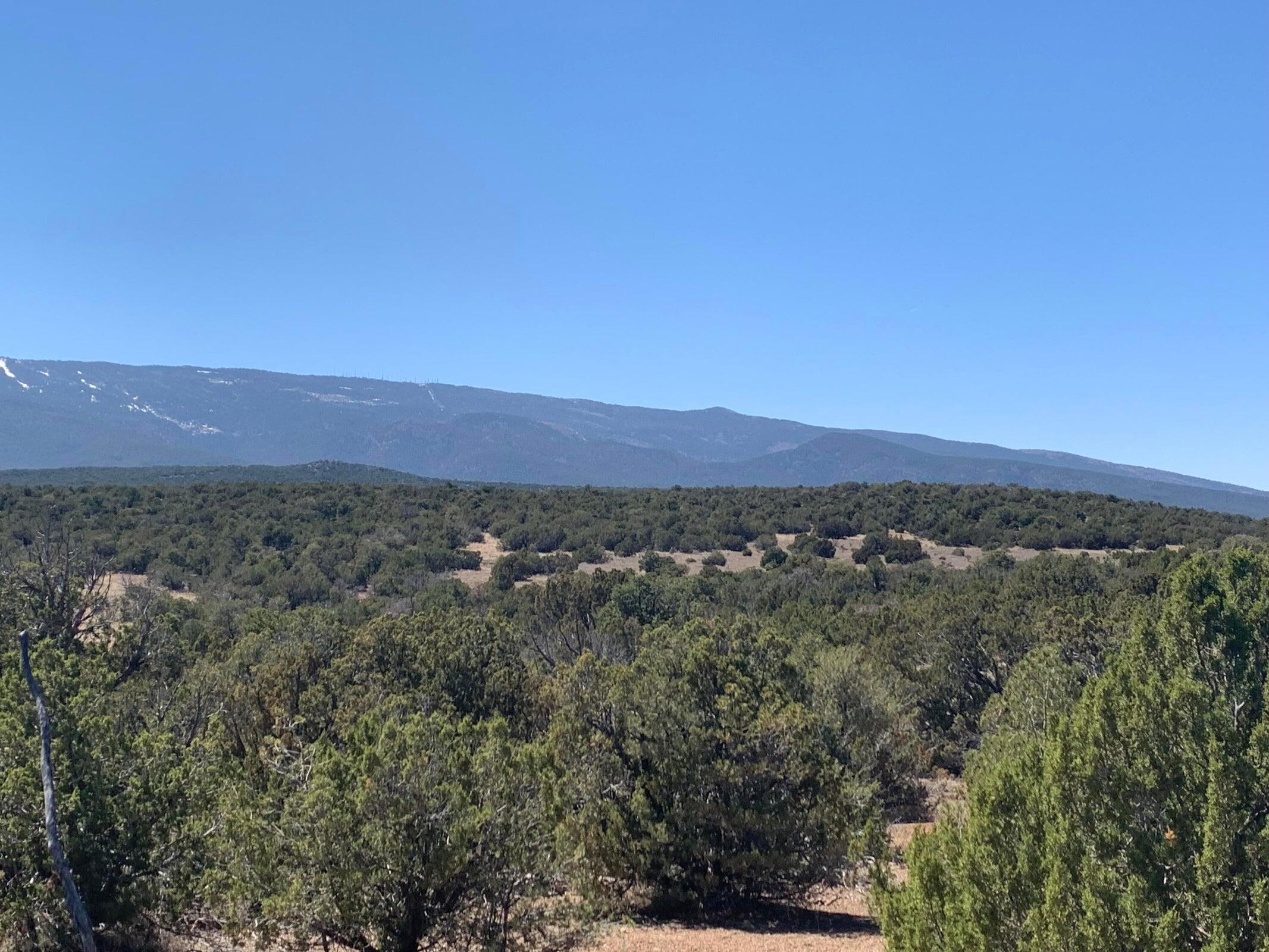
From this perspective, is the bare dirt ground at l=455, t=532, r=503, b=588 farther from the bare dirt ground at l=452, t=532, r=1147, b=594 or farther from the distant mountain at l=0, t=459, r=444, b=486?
the distant mountain at l=0, t=459, r=444, b=486

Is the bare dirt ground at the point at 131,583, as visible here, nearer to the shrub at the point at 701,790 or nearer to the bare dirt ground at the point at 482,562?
the bare dirt ground at the point at 482,562

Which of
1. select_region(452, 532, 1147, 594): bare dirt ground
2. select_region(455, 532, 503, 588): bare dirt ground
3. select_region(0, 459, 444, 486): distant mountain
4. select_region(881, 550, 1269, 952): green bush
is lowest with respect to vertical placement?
select_region(0, 459, 444, 486): distant mountain

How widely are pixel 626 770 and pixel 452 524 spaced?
5109 cm

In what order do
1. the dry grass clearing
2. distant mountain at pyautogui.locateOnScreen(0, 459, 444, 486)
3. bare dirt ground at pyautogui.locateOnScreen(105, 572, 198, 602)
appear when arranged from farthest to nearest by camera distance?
1. distant mountain at pyautogui.locateOnScreen(0, 459, 444, 486)
2. the dry grass clearing
3. bare dirt ground at pyautogui.locateOnScreen(105, 572, 198, 602)

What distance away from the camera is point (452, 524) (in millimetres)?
65000

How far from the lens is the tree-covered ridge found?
50719 mm

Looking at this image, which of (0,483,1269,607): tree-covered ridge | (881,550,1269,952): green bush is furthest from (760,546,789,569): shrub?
(881,550,1269,952): green bush

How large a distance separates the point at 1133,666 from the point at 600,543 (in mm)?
51527

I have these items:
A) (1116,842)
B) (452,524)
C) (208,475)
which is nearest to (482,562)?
(452,524)

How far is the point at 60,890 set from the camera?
33.8 ft

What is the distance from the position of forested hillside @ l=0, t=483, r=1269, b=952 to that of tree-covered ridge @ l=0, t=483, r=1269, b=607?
726 inches

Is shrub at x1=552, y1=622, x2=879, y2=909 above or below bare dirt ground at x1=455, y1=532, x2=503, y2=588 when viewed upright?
above

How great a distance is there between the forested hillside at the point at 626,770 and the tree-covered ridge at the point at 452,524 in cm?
1845

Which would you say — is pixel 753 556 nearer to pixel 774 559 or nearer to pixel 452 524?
pixel 774 559
